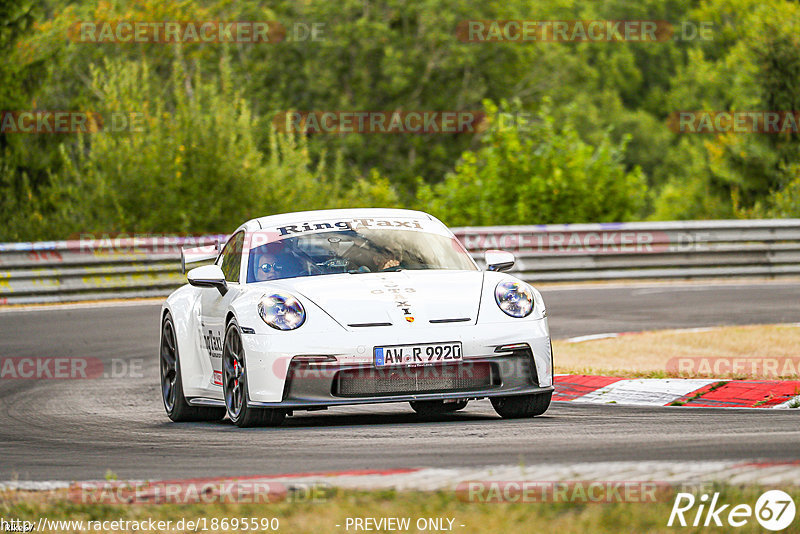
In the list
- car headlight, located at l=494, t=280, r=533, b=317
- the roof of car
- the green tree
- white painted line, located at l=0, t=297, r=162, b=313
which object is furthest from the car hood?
the green tree

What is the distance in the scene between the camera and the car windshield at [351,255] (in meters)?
8.91

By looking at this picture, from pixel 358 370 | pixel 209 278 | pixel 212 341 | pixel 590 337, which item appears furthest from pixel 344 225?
pixel 590 337

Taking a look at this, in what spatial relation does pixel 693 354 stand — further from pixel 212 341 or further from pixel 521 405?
pixel 212 341

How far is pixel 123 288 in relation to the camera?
68.0 ft

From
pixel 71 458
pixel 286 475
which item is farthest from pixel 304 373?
pixel 286 475

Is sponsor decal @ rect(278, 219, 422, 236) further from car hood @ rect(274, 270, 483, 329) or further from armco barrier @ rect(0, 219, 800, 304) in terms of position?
armco barrier @ rect(0, 219, 800, 304)

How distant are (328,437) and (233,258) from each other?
7.67 ft

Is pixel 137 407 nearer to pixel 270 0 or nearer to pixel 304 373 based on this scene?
pixel 304 373

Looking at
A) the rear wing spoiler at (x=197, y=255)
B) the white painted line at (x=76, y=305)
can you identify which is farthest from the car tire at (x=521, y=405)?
the white painted line at (x=76, y=305)

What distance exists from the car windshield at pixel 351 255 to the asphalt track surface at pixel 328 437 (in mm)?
968

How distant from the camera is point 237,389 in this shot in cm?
848

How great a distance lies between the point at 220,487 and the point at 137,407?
5.26m

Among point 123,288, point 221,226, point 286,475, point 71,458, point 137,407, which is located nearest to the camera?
point 286,475

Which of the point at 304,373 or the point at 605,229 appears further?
the point at 605,229
